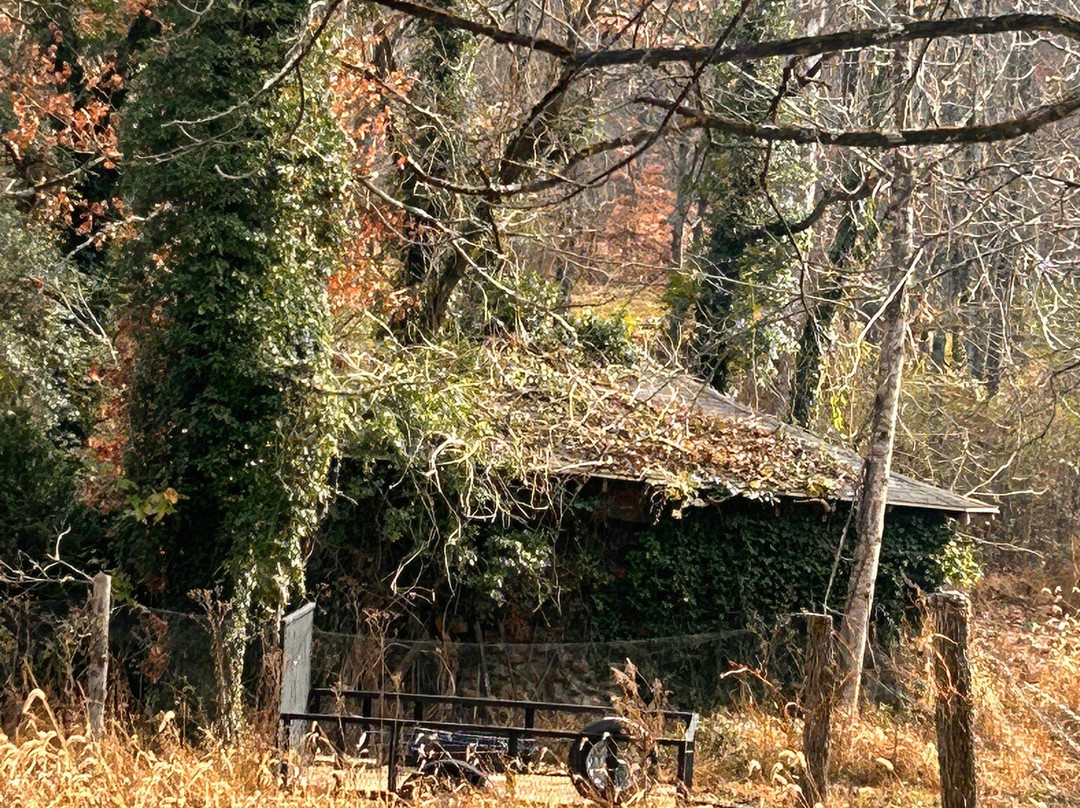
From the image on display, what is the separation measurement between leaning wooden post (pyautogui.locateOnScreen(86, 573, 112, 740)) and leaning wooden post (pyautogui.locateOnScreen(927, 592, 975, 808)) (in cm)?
571

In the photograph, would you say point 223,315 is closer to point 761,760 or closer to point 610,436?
point 610,436

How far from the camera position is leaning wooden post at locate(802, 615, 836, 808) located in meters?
8.55

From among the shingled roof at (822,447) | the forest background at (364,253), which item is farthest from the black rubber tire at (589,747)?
the shingled roof at (822,447)

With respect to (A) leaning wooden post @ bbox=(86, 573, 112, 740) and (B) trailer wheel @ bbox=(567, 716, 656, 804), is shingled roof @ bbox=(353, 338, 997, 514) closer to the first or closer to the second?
(A) leaning wooden post @ bbox=(86, 573, 112, 740)

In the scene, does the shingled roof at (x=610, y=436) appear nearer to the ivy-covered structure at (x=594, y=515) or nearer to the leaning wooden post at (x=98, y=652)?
the ivy-covered structure at (x=594, y=515)

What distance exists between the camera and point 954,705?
806 cm

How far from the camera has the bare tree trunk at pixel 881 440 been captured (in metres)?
12.4

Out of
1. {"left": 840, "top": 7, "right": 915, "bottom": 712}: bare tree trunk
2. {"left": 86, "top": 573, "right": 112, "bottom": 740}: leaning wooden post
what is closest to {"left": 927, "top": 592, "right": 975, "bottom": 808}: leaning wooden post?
{"left": 840, "top": 7, "right": 915, "bottom": 712}: bare tree trunk

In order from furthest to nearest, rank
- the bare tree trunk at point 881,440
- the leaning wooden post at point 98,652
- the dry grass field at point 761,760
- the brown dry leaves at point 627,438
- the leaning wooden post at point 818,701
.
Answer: the brown dry leaves at point 627,438 → the bare tree trunk at point 881,440 → the leaning wooden post at point 818,701 → the leaning wooden post at point 98,652 → the dry grass field at point 761,760

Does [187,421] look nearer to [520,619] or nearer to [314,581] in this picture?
[314,581]

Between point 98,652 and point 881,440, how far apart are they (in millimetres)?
8257

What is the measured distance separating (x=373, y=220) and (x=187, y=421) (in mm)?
4649

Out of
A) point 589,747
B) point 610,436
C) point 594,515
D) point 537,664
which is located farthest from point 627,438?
point 589,747

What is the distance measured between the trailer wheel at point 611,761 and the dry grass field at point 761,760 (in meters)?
0.20
